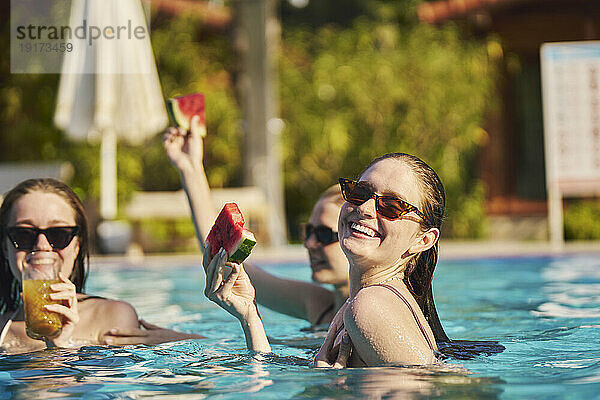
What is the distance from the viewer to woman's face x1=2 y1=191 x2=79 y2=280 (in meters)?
3.11

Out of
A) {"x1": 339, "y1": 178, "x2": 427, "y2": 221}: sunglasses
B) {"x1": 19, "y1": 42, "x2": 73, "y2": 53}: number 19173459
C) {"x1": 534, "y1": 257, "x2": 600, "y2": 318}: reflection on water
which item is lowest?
{"x1": 534, "y1": 257, "x2": 600, "y2": 318}: reflection on water

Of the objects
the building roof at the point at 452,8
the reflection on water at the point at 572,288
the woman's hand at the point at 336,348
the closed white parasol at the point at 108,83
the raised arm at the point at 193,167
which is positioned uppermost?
the building roof at the point at 452,8

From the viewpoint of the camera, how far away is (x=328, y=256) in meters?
3.79

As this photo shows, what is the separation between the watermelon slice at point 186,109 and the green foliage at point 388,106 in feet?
34.2

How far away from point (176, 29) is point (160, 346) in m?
11.4

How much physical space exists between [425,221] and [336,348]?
46 centimetres

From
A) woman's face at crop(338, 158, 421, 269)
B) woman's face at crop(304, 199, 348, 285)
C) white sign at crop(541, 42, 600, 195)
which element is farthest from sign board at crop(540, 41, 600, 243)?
woman's face at crop(338, 158, 421, 269)

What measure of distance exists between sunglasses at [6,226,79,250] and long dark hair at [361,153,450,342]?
1235 mm

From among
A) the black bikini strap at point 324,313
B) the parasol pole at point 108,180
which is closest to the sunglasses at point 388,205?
the black bikini strap at point 324,313

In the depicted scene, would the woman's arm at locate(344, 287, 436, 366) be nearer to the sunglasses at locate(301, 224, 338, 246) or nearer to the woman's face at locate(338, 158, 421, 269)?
the woman's face at locate(338, 158, 421, 269)

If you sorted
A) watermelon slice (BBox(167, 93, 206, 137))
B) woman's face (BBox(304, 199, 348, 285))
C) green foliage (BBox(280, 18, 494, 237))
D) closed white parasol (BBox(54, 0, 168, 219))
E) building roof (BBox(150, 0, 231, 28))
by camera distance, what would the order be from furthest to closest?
building roof (BBox(150, 0, 231, 28)) → green foliage (BBox(280, 18, 494, 237)) → closed white parasol (BBox(54, 0, 168, 219)) → woman's face (BBox(304, 199, 348, 285)) → watermelon slice (BBox(167, 93, 206, 137))

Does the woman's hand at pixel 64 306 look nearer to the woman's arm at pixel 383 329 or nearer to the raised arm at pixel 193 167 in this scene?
the raised arm at pixel 193 167

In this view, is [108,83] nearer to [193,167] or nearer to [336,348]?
[193,167]

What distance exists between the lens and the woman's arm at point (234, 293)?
2.36 meters
